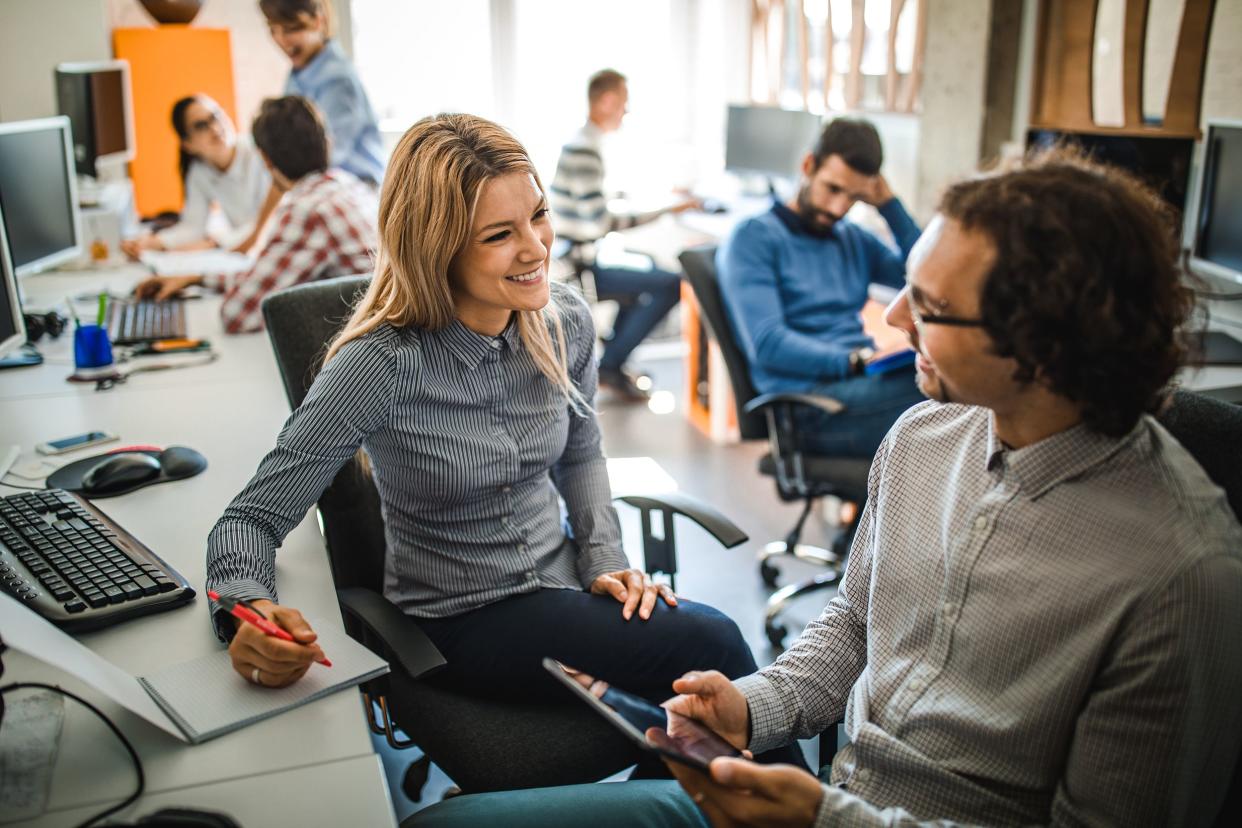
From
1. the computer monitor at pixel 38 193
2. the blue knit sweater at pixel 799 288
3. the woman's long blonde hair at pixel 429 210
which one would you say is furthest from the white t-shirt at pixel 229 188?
the woman's long blonde hair at pixel 429 210

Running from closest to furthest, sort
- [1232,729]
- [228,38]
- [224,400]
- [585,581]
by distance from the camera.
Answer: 1. [1232,729]
2. [585,581]
3. [224,400]
4. [228,38]

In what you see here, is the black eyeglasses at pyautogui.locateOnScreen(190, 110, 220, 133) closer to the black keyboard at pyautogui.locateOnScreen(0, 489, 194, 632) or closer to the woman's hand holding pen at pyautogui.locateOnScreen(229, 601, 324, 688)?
the black keyboard at pyautogui.locateOnScreen(0, 489, 194, 632)

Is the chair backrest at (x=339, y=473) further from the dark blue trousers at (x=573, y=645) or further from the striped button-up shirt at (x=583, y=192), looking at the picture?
the striped button-up shirt at (x=583, y=192)

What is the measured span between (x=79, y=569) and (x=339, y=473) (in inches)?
17.8

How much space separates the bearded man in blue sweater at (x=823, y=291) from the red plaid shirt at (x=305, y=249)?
0.95 meters

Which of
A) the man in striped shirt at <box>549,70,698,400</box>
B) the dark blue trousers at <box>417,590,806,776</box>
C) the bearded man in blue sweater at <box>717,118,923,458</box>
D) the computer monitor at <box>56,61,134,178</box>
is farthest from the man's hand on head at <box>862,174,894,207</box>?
the computer monitor at <box>56,61,134,178</box>

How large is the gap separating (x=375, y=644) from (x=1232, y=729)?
107 cm

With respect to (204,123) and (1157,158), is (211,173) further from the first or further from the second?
(1157,158)

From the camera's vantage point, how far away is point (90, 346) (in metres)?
2.34

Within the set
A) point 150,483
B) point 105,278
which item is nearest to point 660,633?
point 150,483

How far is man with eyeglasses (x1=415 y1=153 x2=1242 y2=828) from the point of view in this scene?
0.90 m

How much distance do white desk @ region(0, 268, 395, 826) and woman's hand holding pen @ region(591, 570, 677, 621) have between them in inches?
16.5

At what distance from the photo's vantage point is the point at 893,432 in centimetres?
123

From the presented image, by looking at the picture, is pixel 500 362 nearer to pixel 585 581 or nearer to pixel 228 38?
pixel 585 581
